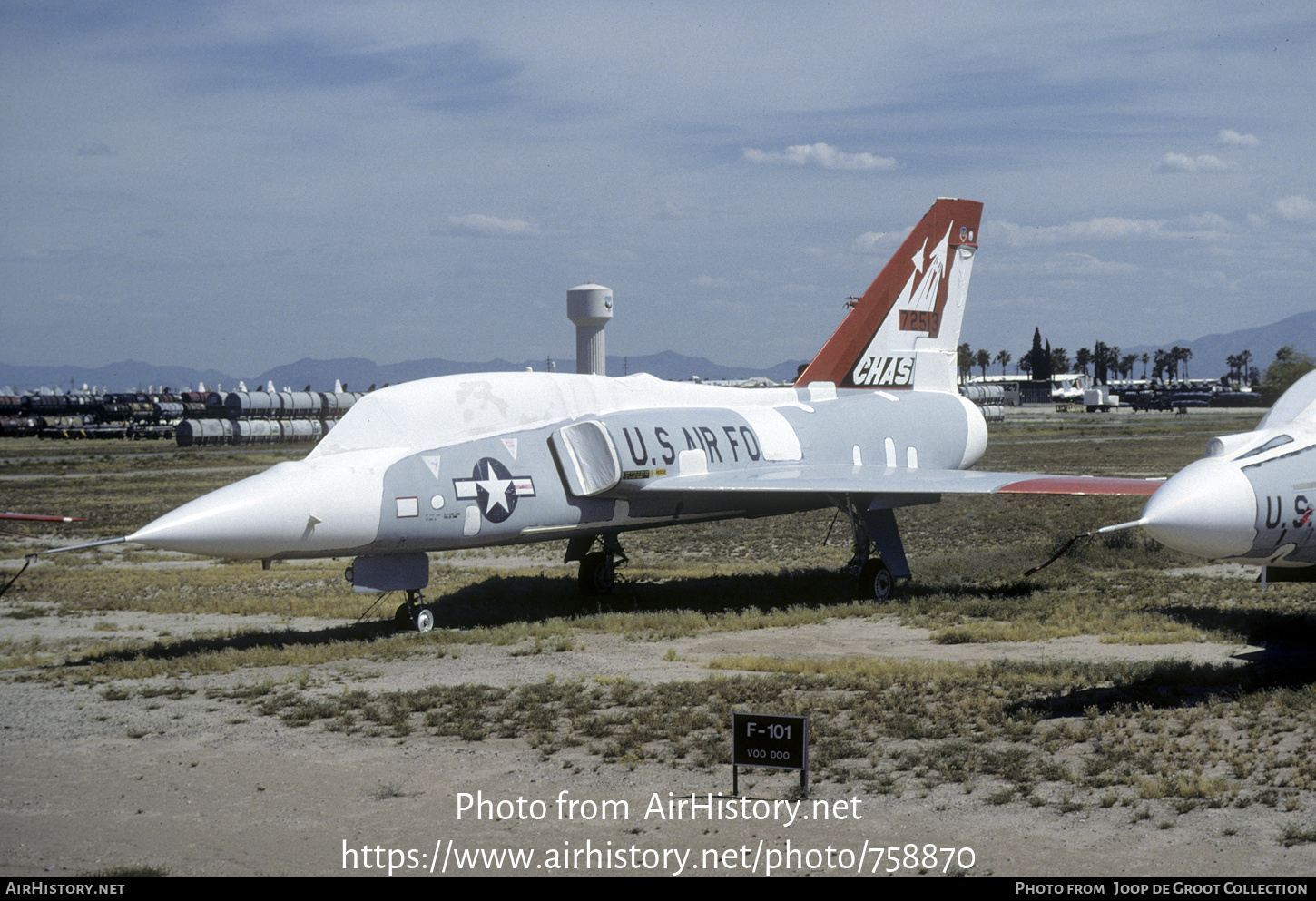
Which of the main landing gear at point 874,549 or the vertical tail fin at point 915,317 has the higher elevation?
the vertical tail fin at point 915,317

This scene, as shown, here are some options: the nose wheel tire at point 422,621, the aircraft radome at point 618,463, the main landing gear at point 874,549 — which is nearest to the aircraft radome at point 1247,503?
the aircraft radome at point 618,463

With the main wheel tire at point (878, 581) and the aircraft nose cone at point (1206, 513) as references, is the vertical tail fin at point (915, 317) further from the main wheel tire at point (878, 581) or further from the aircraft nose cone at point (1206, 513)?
the aircraft nose cone at point (1206, 513)

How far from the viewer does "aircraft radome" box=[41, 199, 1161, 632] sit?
48.9ft

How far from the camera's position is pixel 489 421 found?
17094 millimetres

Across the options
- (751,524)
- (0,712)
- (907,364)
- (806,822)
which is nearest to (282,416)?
(751,524)

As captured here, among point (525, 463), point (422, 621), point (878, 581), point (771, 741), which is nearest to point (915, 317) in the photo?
point (878, 581)

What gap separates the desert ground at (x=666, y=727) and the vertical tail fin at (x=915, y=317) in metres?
4.05

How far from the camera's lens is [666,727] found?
36.3 ft

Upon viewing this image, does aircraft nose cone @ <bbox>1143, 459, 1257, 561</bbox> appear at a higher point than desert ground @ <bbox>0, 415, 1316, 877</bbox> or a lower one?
higher

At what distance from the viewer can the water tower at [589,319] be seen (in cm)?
2683

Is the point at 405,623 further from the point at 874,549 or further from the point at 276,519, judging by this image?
the point at 874,549

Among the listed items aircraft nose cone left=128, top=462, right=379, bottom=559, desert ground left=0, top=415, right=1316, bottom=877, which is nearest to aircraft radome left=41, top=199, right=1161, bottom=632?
aircraft nose cone left=128, top=462, right=379, bottom=559

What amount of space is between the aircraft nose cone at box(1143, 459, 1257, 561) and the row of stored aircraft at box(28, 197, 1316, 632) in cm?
2

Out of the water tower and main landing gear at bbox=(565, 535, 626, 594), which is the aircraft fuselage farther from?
the water tower
